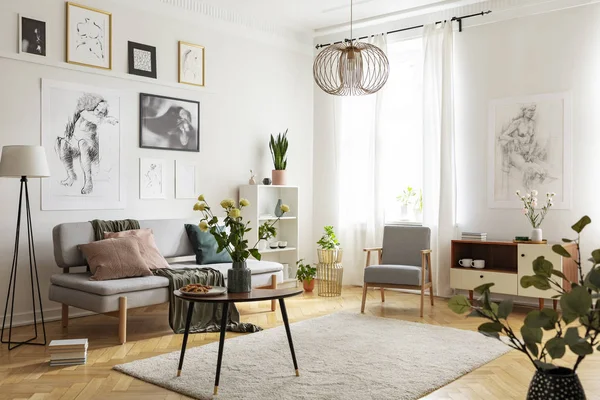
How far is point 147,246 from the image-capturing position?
5.30 meters

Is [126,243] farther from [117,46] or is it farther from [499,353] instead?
[499,353]

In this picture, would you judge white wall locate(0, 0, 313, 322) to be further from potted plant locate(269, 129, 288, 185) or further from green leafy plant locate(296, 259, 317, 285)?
green leafy plant locate(296, 259, 317, 285)

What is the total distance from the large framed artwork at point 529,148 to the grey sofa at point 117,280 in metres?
2.58

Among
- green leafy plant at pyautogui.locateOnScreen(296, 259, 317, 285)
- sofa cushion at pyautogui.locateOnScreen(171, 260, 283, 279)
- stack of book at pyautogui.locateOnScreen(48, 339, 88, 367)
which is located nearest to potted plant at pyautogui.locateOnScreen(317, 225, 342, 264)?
green leafy plant at pyautogui.locateOnScreen(296, 259, 317, 285)

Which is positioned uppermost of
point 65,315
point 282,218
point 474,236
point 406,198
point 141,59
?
point 141,59

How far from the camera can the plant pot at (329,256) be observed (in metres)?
7.10

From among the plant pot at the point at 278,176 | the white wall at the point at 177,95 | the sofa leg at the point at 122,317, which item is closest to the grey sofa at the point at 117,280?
the sofa leg at the point at 122,317

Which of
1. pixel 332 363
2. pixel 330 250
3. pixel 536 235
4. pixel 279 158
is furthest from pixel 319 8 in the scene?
pixel 332 363

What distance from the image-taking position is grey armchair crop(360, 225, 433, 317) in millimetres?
5680

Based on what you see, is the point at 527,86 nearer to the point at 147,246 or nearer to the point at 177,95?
the point at 177,95

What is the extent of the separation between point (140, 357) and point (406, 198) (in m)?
4.08

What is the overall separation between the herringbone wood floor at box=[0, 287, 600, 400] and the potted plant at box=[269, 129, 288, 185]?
1.63 m

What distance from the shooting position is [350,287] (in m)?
7.51

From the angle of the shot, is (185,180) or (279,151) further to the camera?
(279,151)
